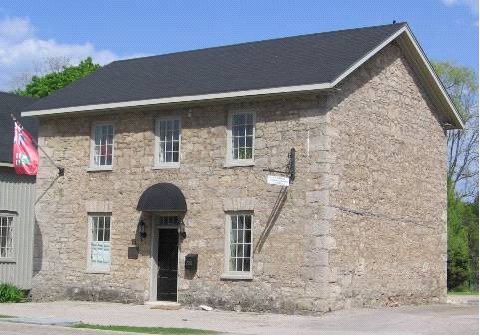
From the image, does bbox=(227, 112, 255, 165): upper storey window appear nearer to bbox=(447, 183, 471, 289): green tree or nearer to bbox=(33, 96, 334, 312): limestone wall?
bbox=(33, 96, 334, 312): limestone wall

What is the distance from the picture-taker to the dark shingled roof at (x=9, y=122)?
26.8m

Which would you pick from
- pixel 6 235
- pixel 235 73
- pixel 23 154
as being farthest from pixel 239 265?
pixel 6 235

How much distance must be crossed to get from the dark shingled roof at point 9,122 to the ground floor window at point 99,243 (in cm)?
394

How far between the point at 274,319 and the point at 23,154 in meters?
9.35

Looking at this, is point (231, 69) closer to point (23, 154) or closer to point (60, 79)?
point (23, 154)

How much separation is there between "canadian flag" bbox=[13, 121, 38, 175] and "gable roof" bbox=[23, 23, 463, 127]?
990mm

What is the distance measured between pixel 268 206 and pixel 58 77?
26790 millimetres

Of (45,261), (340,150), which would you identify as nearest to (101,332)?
(340,150)

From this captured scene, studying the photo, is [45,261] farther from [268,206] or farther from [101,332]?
[101,332]

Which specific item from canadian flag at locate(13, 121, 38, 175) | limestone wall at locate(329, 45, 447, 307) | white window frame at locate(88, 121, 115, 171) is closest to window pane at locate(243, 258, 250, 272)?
limestone wall at locate(329, 45, 447, 307)

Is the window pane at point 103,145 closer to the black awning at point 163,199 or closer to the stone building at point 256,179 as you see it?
the stone building at point 256,179

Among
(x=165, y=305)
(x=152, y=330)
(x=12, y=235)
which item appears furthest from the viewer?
(x=12, y=235)

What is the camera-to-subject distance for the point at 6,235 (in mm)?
26703

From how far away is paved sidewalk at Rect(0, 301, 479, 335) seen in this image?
56.3 feet
